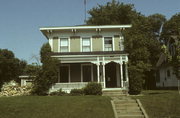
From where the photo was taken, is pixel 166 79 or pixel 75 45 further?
pixel 166 79

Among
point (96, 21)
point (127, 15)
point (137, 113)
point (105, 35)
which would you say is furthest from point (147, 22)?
point (137, 113)

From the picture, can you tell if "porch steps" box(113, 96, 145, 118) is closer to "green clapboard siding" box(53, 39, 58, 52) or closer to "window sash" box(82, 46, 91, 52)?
"window sash" box(82, 46, 91, 52)

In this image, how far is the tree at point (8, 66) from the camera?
45.9m

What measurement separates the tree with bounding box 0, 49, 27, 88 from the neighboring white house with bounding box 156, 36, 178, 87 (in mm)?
30800

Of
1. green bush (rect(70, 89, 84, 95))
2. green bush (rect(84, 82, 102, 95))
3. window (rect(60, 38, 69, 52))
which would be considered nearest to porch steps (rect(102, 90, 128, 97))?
green bush (rect(84, 82, 102, 95))

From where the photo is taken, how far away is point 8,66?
46719mm

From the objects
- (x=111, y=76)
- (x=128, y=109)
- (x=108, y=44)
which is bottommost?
(x=128, y=109)

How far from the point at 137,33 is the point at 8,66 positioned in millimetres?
33151

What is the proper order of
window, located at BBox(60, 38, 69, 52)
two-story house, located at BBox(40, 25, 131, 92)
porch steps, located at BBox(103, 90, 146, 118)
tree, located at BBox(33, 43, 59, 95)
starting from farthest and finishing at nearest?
window, located at BBox(60, 38, 69, 52), two-story house, located at BBox(40, 25, 131, 92), tree, located at BBox(33, 43, 59, 95), porch steps, located at BBox(103, 90, 146, 118)

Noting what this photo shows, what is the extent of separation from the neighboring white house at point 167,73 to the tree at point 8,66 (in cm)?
3080

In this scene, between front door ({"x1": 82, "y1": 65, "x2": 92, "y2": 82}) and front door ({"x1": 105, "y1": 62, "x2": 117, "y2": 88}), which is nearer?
front door ({"x1": 82, "y1": 65, "x2": 92, "y2": 82})

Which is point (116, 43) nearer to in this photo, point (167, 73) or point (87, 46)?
point (87, 46)

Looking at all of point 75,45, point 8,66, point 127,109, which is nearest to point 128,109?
point 127,109

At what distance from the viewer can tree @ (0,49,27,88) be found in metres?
45.9
